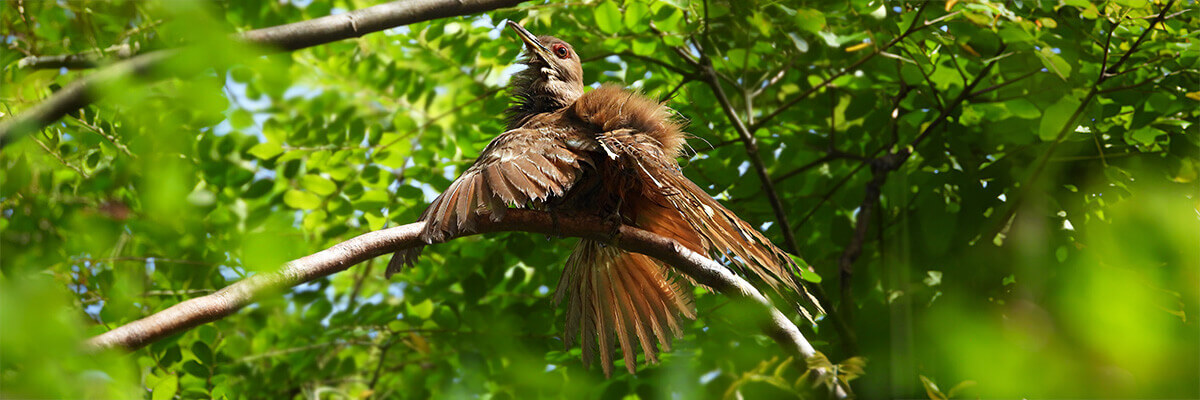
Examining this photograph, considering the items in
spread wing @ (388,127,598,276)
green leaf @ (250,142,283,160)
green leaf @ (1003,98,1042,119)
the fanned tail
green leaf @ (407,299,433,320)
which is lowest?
green leaf @ (407,299,433,320)

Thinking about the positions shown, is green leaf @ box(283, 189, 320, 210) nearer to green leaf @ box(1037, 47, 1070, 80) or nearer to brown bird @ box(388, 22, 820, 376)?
brown bird @ box(388, 22, 820, 376)

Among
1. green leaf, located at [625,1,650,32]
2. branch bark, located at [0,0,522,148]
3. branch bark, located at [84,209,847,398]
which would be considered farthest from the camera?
green leaf, located at [625,1,650,32]

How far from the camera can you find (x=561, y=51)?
3.35 metres

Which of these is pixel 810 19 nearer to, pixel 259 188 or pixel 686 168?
pixel 686 168

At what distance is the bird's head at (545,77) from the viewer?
3234mm

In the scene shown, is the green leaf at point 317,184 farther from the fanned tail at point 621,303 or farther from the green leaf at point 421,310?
the fanned tail at point 621,303

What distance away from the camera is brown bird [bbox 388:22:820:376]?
226 cm

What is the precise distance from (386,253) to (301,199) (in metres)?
1.74

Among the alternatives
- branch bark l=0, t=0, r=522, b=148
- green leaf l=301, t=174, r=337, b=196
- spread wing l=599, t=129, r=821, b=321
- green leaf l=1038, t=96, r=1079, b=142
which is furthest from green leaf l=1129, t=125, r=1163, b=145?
green leaf l=301, t=174, r=337, b=196

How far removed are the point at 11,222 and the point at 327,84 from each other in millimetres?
1318

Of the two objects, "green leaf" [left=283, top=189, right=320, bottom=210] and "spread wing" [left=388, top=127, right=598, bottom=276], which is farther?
A: "green leaf" [left=283, top=189, right=320, bottom=210]

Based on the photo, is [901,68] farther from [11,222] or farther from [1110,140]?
[11,222]

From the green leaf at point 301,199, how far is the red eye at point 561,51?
1165 millimetres

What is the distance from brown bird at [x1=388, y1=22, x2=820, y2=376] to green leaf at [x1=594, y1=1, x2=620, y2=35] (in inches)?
18.5
